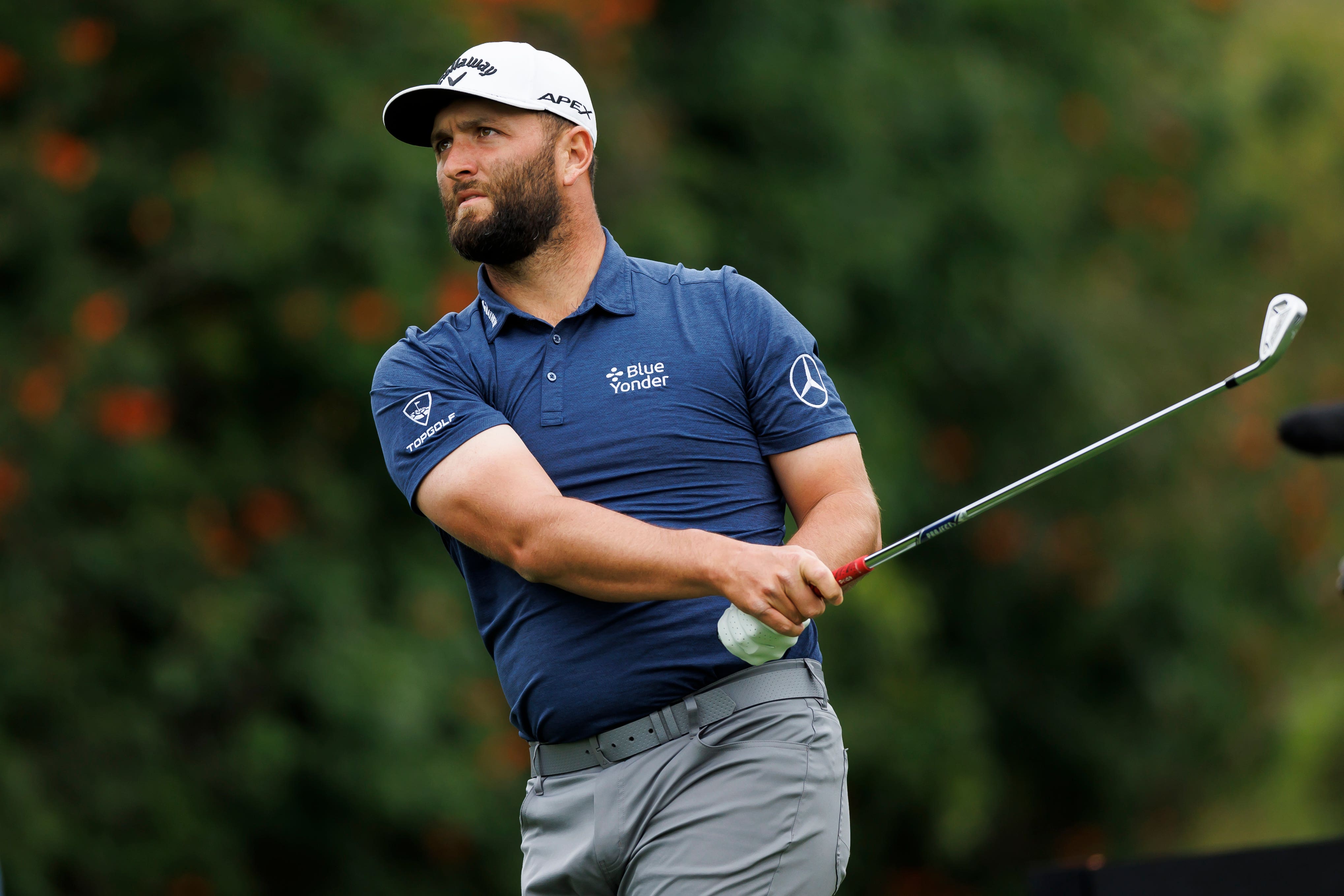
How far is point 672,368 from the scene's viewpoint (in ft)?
11.1

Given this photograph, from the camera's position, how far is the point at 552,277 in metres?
3.54

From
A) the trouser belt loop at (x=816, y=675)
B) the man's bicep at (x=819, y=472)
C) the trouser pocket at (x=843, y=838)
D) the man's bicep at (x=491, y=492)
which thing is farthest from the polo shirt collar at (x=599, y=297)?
the trouser pocket at (x=843, y=838)

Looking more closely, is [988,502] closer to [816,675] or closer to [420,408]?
[816,675]

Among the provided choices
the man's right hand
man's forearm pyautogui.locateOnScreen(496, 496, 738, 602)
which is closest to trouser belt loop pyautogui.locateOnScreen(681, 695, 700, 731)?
man's forearm pyautogui.locateOnScreen(496, 496, 738, 602)

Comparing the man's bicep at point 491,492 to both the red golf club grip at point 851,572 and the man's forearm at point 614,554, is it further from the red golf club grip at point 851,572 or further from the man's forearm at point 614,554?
the red golf club grip at point 851,572

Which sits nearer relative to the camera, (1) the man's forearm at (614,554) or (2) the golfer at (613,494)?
(1) the man's forearm at (614,554)

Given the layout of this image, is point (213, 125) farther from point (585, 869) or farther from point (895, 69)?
point (585, 869)

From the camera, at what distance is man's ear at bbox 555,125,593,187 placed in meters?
3.58

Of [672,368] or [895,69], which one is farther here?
[895,69]

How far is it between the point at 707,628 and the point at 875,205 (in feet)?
24.7

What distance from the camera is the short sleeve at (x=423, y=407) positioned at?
330 centimetres

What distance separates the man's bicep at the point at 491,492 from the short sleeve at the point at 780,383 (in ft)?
1.44

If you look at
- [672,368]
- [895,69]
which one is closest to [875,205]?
[895,69]

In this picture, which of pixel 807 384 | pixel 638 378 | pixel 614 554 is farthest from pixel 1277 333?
pixel 614 554
